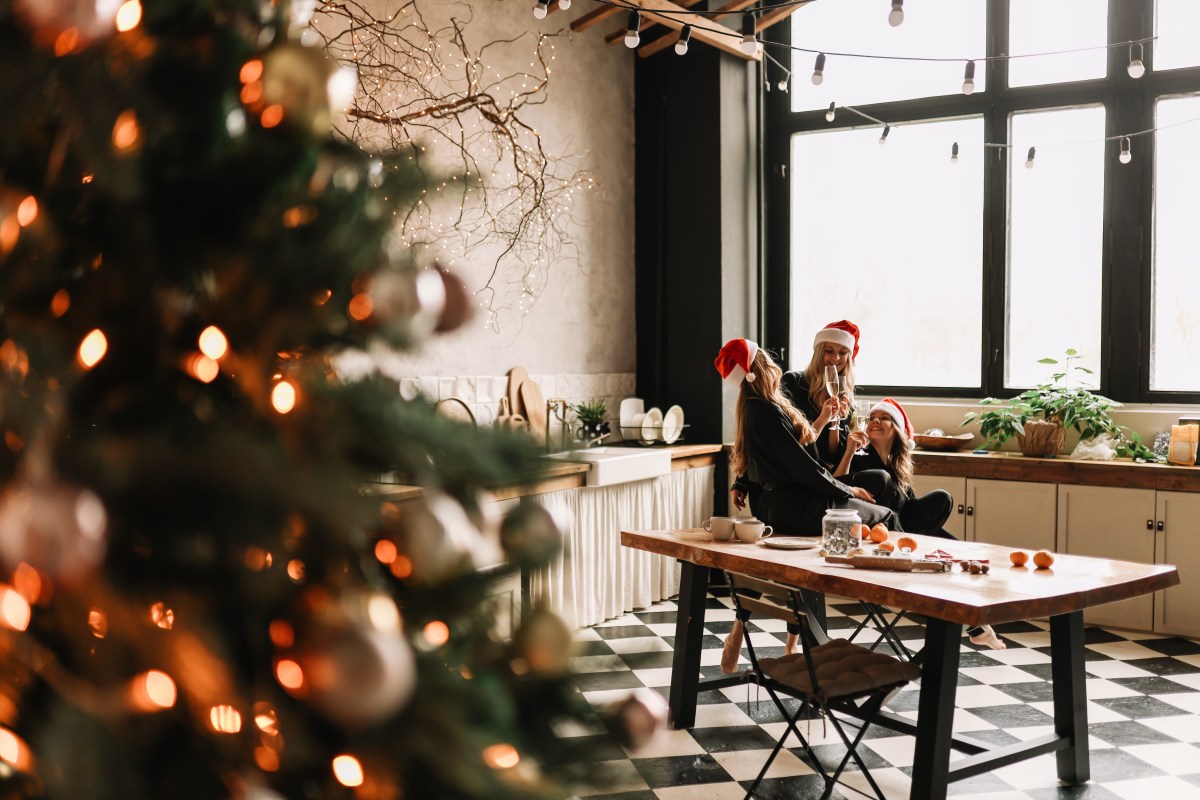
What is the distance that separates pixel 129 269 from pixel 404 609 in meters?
0.29

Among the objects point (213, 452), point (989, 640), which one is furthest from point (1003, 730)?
point (213, 452)

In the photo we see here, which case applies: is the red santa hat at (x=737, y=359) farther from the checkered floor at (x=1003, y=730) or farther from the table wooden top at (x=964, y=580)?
the checkered floor at (x=1003, y=730)

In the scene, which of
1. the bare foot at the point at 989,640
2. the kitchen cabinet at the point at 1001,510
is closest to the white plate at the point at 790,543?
the bare foot at the point at 989,640

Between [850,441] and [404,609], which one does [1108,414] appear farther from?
[404,609]

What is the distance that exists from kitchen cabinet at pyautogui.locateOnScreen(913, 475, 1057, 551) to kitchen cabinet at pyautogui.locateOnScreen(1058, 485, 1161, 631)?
0.26 ft

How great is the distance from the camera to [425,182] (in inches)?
28.3

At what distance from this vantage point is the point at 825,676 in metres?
3.09

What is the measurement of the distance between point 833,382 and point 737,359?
703 millimetres

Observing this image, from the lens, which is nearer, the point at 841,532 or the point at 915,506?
the point at 841,532

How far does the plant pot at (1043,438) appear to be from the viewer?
5715mm

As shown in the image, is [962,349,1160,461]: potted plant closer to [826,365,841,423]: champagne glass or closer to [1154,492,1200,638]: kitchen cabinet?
[1154,492,1200,638]: kitchen cabinet

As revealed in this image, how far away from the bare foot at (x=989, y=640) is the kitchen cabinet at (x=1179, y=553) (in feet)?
3.39

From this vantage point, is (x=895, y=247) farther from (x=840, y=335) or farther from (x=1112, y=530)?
(x=1112, y=530)

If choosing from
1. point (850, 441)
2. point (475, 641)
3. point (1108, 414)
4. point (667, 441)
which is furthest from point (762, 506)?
point (475, 641)
